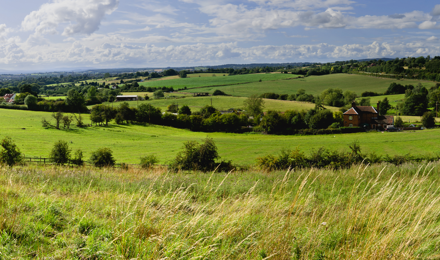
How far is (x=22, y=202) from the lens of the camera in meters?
5.31

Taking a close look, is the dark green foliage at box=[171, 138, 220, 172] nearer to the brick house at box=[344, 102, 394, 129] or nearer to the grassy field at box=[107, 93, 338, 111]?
the brick house at box=[344, 102, 394, 129]

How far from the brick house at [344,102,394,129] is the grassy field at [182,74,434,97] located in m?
50.6

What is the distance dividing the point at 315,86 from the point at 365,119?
7323cm

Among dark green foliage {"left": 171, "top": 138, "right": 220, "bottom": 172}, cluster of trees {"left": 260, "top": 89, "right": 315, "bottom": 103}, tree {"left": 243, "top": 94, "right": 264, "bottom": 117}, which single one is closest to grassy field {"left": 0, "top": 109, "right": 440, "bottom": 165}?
dark green foliage {"left": 171, "top": 138, "right": 220, "bottom": 172}

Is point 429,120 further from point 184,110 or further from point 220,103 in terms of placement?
point 184,110

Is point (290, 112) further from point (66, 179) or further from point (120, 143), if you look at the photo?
point (66, 179)

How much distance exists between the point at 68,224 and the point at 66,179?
14.4 ft

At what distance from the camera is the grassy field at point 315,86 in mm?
132125

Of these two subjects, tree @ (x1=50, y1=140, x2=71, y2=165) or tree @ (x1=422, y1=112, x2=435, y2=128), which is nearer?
tree @ (x1=50, y1=140, x2=71, y2=165)

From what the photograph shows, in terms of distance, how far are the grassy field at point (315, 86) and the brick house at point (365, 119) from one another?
1994 inches

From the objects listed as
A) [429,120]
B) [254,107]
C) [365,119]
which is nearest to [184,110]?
[254,107]

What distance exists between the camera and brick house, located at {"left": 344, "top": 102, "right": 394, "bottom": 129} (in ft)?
239

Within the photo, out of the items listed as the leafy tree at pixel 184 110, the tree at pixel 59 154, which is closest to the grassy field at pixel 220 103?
the leafy tree at pixel 184 110

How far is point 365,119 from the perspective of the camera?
248 ft
